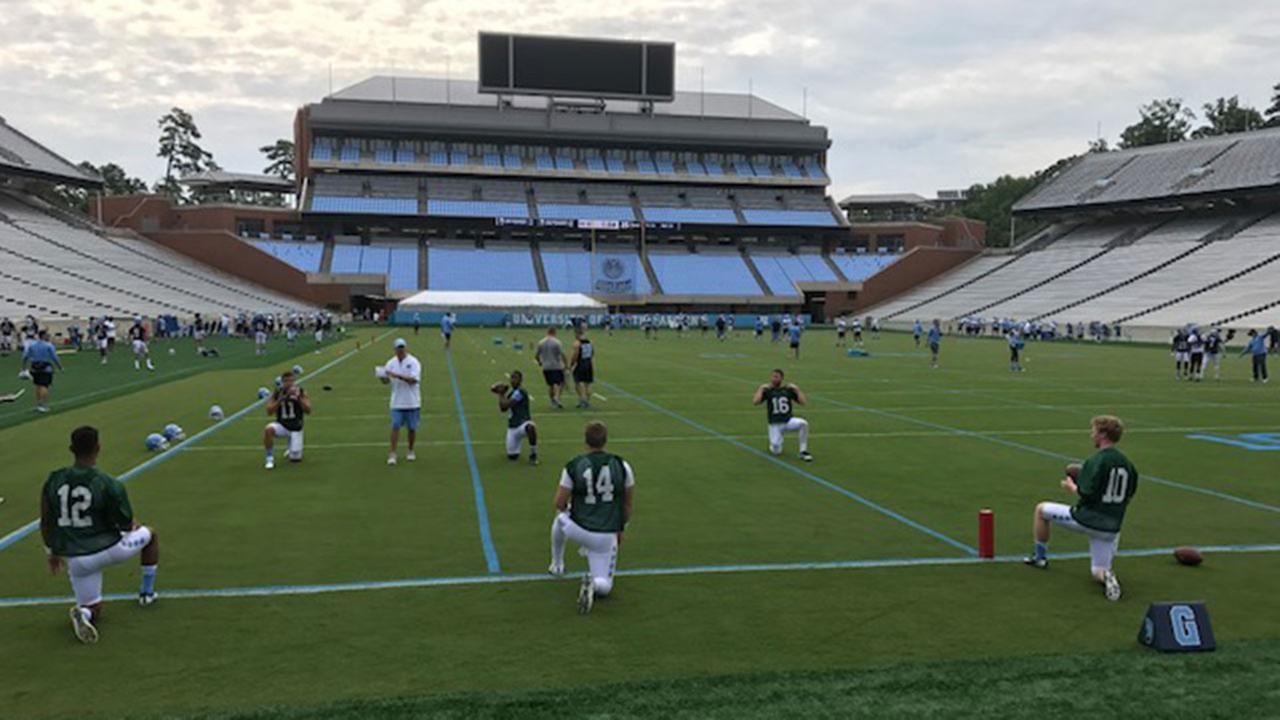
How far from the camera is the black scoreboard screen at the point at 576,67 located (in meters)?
89.7

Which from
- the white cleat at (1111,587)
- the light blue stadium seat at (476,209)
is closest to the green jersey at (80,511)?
the white cleat at (1111,587)

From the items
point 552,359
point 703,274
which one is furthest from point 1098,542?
point 703,274

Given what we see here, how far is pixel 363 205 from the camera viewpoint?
8675 centimetres

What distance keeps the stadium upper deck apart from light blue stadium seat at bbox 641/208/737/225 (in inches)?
6.8

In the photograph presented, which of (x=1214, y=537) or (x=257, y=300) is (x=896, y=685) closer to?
(x=1214, y=537)

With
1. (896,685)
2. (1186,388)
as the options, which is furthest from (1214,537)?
(1186,388)

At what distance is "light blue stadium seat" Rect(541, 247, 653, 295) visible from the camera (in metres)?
83.8

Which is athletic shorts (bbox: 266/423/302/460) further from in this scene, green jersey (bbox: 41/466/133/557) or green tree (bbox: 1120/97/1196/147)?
green tree (bbox: 1120/97/1196/147)

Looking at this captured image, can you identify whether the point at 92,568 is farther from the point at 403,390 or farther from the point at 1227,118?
the point at 1227,118

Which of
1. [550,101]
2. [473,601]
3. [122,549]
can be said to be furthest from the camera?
[550,101]

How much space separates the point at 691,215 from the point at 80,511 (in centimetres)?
8787

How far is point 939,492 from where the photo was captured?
1191cm

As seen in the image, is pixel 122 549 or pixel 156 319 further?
pixel 156 319

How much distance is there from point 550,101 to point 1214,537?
89347 mm
